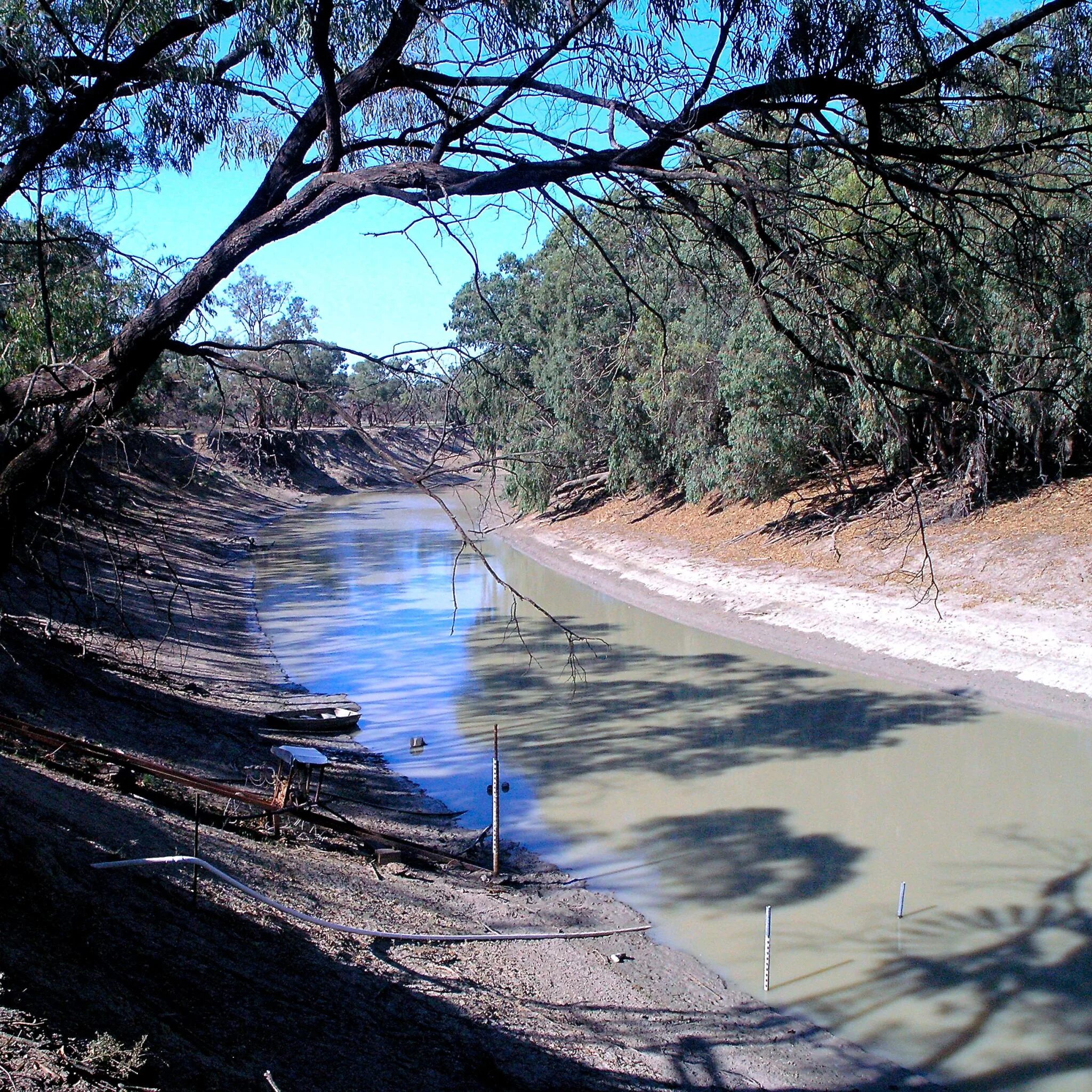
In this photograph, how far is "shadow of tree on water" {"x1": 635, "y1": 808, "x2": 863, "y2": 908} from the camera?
7773 mm

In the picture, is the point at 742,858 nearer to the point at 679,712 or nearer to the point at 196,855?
the point at 679,712

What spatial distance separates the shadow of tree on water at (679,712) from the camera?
36.9ft

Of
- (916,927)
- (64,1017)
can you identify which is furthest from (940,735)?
(64,1017)

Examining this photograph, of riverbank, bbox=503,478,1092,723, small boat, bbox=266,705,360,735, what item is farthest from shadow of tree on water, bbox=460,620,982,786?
small boat, bbox=266,705,360,735

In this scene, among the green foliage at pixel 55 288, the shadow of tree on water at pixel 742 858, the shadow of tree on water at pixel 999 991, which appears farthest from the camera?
the shadow of tree on water at pixel 742 858

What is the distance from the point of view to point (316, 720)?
38.2ft

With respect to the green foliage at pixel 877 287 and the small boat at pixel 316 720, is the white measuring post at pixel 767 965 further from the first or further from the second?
the small boat at pixel 316 720

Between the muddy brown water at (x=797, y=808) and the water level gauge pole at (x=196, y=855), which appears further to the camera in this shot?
the muddy brown water at (x=797, y=808)

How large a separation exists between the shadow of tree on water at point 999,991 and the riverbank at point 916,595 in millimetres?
3162

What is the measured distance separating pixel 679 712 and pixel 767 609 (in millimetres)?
5303

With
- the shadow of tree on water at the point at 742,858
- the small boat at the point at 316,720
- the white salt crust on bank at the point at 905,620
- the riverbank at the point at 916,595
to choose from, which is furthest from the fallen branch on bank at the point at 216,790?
the white salt crust on bank at the point at 905,620

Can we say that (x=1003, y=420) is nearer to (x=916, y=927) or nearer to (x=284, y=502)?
(x=916, y=927)

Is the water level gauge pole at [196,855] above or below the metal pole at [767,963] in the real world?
above

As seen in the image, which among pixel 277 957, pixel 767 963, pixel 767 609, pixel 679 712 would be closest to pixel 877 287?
pixel 277 957
